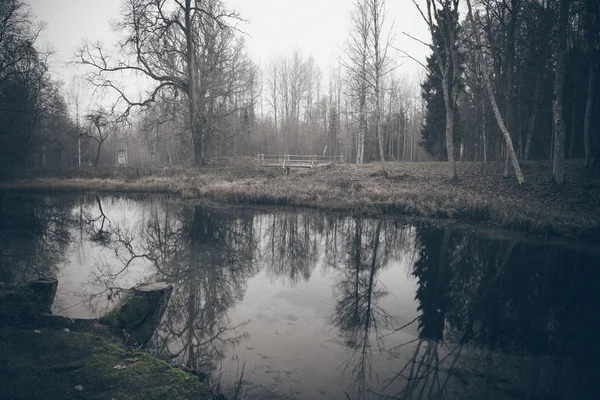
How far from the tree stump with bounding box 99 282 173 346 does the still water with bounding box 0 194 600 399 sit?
0.77 ft

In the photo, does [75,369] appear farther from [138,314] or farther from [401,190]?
[401,190]

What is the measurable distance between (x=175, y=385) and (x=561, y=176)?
1678cm

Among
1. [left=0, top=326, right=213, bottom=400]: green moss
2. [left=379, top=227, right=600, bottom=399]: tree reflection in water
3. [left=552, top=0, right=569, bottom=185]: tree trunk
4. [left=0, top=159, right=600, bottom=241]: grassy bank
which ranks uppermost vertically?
[left=552, top=0, right=569, bottom=185]: tree trunk

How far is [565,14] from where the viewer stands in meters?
13.7

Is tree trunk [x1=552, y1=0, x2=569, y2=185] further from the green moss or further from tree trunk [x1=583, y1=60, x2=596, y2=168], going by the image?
the green moss

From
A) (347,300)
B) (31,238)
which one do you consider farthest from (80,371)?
(31,238)

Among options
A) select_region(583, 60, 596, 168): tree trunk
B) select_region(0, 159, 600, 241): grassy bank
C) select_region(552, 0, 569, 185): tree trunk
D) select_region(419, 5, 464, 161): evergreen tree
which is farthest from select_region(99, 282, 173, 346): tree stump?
select_region(419, 5, 464, 161): evergreen tree

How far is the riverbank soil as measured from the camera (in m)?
2.85

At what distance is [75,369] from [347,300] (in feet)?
14.0

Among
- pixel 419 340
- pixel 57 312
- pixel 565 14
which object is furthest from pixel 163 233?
pixel 565 14

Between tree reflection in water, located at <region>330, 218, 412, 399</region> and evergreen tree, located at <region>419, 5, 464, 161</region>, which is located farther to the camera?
evergreen tree, located at <region>419, 5, 464, 161</region>

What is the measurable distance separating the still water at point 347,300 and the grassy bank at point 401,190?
4.68 feet

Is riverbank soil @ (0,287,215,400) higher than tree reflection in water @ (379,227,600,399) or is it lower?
higher

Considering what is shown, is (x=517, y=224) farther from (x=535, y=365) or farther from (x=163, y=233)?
(x=163, y=233)
